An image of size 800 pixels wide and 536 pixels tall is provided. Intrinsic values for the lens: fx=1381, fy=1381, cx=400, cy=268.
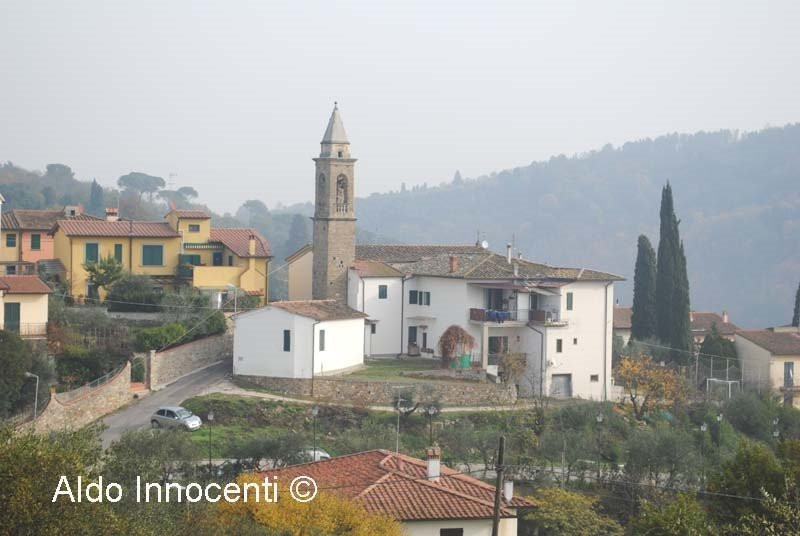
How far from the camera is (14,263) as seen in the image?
54969 millimetres

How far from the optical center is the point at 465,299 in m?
53.1

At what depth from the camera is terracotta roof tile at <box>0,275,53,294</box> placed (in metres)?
46.1

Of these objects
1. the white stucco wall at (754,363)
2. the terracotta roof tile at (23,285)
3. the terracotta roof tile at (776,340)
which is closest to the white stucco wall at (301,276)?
the terracotta roof tile at (23,285)

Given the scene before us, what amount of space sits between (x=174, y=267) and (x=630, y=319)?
24.5 m

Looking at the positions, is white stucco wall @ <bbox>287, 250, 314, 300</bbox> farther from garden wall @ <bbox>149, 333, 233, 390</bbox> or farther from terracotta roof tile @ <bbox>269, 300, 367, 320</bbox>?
garden wall @ <bbox>149, 333, 233, 390</bbox>

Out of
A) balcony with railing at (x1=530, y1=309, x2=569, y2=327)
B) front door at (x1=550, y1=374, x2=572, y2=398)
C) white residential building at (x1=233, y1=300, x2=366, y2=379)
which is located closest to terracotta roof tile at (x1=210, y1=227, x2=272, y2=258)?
white residential building at (x1=233, y1=300, x2=366, y2=379)

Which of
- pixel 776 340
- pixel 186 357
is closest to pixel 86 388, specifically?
pixel 186 357

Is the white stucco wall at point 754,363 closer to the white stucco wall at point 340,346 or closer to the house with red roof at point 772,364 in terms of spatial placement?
the house with red roof at point 772,364

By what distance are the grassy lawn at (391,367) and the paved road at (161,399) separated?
16.5ft

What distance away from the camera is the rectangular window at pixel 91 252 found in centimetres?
5519

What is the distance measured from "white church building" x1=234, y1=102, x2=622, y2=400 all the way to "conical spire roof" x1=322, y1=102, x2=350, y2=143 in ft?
0.14

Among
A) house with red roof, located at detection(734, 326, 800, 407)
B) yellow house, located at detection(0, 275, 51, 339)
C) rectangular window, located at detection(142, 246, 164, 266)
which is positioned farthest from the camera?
house with red roof, located at detection(734, 326, 800, 407)

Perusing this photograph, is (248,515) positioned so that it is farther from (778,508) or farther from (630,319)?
(630,319)

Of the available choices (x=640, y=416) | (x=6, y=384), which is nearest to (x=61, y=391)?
(x=6, y=384)
